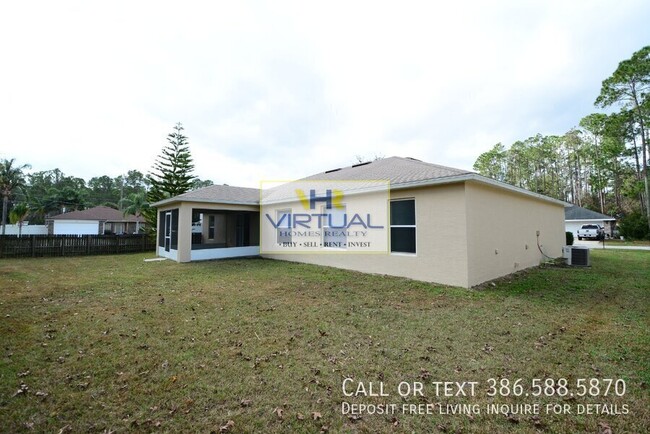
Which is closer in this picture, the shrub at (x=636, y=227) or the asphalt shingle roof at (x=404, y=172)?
the asphalt shingle roof at (x=404, y=172)

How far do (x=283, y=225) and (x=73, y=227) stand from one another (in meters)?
29.8

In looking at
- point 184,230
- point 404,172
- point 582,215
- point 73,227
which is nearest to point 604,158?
point 582,215

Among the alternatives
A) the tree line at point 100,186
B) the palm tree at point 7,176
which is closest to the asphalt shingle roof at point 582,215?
the tree line at point 100,186

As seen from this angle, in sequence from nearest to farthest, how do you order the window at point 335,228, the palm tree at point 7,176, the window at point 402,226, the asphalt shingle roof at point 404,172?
the asphalt shingle roof at point 404,172, the window at point 402,226, the window at point 335,228, the palm tree at point 7,176

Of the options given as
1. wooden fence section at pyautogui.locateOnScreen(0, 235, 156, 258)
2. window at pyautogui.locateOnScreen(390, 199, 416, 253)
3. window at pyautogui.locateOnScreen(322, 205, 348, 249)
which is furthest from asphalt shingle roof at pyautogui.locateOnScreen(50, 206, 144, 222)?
window at pyautogui.locateOnScreen(390, 199, 416, 253)

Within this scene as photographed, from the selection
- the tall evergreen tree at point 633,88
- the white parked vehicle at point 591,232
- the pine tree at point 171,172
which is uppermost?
the tall evergreen tree at point 633,88

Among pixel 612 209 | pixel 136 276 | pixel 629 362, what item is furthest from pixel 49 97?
pixel 612 209

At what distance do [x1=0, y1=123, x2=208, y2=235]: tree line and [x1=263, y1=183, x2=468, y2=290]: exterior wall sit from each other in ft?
55.9

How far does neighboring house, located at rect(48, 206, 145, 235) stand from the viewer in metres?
29.1

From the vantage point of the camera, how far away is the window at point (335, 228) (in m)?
9.97

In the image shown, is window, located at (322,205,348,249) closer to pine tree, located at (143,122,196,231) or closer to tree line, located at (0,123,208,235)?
pine tree, located at (143,122,196,231)

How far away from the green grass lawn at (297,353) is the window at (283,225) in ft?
17.8

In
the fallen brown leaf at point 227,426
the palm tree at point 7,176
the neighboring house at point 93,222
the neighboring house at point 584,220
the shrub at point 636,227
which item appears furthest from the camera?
the neighboring house at point 93,222

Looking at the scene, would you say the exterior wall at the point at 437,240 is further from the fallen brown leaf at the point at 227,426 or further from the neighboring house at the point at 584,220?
the neighboring house at the point at 584,220
